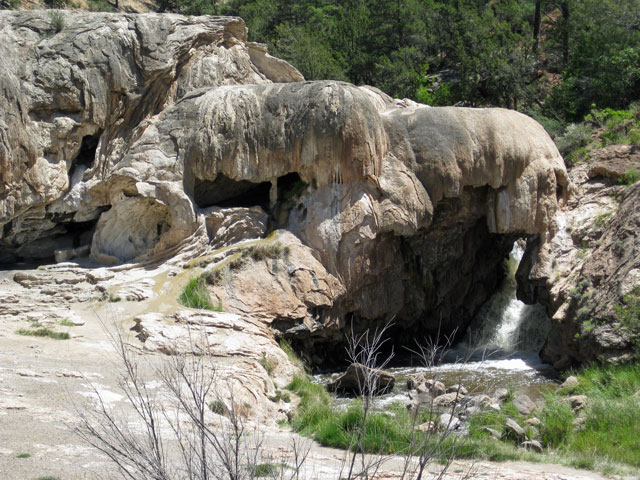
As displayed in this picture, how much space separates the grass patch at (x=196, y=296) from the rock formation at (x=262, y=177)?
37 centimetres

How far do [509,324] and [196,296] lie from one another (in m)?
9.25

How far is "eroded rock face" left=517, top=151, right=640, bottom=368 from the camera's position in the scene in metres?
14.9

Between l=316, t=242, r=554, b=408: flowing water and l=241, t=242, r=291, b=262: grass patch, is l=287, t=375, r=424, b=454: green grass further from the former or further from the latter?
l=241, t=242, r=291, b=262: grass patch

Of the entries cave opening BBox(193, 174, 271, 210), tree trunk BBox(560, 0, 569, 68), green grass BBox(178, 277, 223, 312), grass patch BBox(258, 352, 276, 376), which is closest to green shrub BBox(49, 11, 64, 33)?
cave opening BBox(193, 174, 271, 210)

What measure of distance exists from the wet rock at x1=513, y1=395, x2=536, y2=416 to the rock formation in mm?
5581

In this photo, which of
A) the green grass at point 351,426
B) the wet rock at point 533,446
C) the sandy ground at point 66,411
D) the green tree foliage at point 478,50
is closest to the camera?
the sandy ground at point 66,411

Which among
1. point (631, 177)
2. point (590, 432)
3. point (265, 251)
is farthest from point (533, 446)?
point (631, 177)

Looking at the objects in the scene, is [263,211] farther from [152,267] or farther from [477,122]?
[477,122]

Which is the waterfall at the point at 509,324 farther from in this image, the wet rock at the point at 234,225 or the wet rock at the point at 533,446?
the wet rock at the point at 533,446

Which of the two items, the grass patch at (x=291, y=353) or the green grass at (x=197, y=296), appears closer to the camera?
the grass patch at (x=291, y=353)

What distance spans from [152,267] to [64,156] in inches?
150

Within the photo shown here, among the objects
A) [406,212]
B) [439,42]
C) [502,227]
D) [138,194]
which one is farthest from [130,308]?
[439,42]

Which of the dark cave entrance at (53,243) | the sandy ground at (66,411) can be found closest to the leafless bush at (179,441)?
the sandy ground at (66,411)

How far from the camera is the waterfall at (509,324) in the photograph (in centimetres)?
1881
